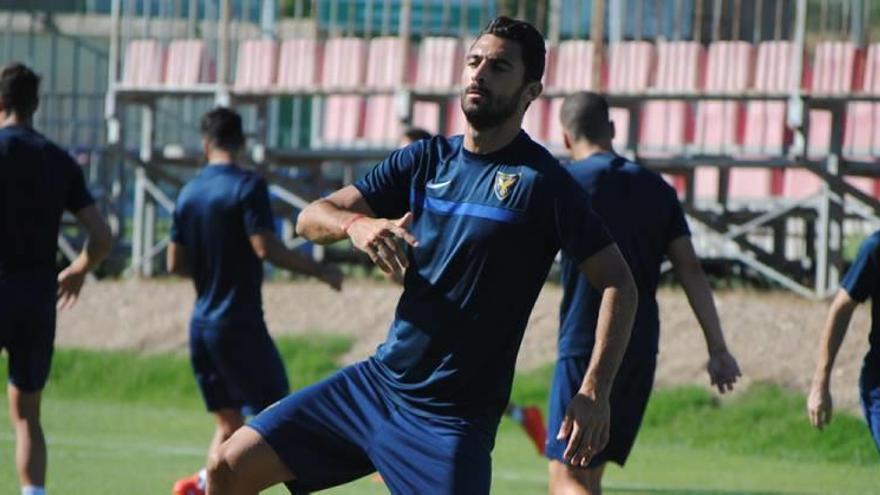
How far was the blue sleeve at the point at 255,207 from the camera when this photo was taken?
37.1 ft

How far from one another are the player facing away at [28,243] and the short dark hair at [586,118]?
99.8 inches

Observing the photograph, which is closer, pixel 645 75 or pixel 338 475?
pixel 338 475

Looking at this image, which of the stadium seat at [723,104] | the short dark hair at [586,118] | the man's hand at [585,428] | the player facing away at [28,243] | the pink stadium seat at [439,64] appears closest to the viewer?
the man's hand at [585,428]

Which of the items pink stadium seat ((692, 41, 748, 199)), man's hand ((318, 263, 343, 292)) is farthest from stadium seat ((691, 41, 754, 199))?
man's hand ((318, 263, 343, 292))

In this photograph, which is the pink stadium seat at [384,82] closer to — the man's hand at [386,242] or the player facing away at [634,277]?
the player facing away at [634,277]

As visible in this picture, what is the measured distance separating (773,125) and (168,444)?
686cm

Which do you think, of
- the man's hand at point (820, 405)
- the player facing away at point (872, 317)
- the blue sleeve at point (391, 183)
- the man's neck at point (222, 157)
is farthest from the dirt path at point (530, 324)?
the blue sleeve at point (391, 183)

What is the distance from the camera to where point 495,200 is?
686 cm

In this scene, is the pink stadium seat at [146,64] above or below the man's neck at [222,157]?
below

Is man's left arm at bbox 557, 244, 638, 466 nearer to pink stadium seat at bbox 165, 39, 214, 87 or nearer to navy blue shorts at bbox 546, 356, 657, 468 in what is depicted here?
navy blue shorts at bbox 546, 356, 657, 468

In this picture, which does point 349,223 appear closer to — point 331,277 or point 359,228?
point 359,228

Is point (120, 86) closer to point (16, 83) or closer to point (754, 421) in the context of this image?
point (754, 421)

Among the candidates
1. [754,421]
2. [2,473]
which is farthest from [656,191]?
[754,421]

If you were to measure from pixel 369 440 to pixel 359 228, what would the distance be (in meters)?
0.81
